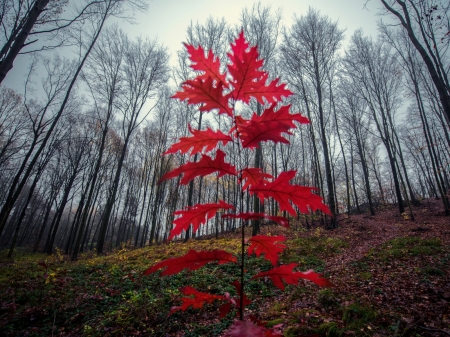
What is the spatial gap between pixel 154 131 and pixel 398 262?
2053 cm

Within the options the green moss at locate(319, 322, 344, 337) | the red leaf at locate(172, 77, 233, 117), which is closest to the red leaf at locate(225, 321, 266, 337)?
the red leaf at locate(172, 77, 233, 117)

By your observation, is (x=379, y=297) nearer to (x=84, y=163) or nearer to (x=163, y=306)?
(x=163, y=306)

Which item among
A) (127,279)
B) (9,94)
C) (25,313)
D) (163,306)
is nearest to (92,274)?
(127,279)

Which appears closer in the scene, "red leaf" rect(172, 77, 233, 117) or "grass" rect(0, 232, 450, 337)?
"red leaf" rect(172, 77, 233, 117)

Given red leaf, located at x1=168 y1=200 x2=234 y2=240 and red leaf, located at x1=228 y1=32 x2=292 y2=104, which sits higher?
red leaf, located at x1=228 y1=32 x2=292 y2=104

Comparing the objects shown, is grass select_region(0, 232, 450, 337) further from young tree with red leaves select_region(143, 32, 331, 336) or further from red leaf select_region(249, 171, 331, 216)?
red leaf select_region(249, 171, 331, 216)

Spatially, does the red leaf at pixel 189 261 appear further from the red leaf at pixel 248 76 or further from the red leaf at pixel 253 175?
the red leaf at pixel 248 76

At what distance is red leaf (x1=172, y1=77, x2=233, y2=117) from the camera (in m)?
0.99

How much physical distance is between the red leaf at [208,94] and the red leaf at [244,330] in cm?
83

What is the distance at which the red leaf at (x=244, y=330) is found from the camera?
0.66m

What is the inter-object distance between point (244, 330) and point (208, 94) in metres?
0.92

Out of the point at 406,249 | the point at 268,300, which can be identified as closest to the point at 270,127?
the point at 268,300

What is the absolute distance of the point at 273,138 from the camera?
38.2 inches

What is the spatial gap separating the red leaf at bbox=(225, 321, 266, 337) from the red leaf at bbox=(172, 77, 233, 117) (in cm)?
83
